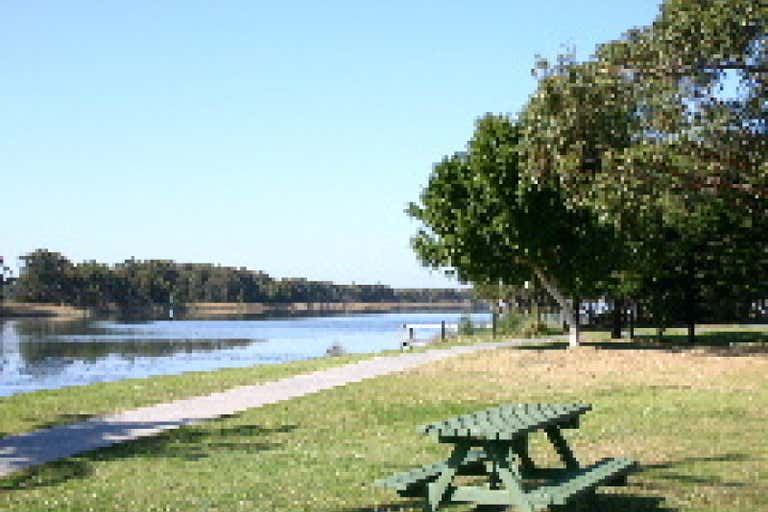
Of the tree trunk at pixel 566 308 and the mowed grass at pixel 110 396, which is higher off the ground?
the tree trunk at pixel 566 308

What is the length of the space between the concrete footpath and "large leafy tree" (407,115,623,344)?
7.34 metres

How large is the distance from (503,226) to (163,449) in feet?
59.3

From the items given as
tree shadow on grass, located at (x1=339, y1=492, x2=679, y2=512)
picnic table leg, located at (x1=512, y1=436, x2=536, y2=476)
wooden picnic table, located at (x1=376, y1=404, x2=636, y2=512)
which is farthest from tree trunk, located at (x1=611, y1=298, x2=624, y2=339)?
tree shadow on grass, located at (x1=339, y1=492, x2=679, y2=512)

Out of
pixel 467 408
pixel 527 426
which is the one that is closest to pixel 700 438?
pixel 467 408

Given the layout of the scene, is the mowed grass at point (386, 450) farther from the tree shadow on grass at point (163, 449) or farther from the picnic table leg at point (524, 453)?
the picnic table leg at point (524, 453)

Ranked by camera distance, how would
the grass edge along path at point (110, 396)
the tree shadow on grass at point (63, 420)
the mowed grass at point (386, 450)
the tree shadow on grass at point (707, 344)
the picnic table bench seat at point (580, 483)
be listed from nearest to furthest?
1. the picnic table bench seat at point (580, 483)
2. the mowed grass at point (386, 450)
3. the tree shadow on grass at point (63, 420)
4. the grass edge along path at point (110, 396)
5. the tree shadow on grass at point (707, 344)

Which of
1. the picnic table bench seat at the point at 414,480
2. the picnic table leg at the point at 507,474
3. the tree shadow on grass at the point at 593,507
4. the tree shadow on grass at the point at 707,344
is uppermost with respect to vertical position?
the picnic table leg at the point at 507,474

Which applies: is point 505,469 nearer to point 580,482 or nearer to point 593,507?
point 580,482

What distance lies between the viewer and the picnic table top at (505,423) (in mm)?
8008

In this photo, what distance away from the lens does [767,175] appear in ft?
71.8

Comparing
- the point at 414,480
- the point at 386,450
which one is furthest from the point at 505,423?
the point at 386,450

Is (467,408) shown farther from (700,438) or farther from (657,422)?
(700,438)

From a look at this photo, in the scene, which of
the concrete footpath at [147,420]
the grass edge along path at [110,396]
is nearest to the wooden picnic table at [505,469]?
the concrete footpath at [147,420]

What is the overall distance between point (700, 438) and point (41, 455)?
9321 millimetres
